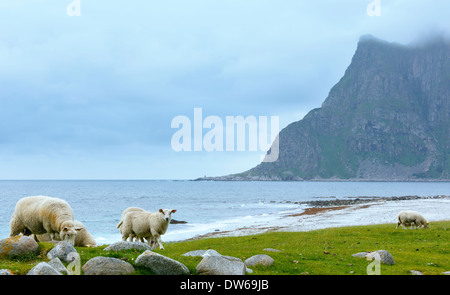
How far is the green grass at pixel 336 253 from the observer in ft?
52.5

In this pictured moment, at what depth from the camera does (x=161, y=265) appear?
1341 cm

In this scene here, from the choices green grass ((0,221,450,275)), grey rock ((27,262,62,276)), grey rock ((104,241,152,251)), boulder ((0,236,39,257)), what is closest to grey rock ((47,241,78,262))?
green grass ((0,221,450,275))

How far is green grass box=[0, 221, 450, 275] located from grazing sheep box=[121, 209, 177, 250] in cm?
146

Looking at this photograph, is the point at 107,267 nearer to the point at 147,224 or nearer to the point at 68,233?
the point at 68,233

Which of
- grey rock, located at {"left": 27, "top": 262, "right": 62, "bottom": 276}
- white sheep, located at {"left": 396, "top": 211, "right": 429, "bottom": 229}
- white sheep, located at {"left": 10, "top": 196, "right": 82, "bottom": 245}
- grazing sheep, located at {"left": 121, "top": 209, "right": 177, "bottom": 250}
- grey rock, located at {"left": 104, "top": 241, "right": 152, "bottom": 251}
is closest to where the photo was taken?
grey rock, located at {"left": 27, "top": 262, "right": 62, "bottom": 276}

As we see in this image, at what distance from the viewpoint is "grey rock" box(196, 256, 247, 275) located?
13.4 meters

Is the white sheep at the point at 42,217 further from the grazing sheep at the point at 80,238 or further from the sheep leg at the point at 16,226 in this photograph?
the grazing sheep at the point at 80,238

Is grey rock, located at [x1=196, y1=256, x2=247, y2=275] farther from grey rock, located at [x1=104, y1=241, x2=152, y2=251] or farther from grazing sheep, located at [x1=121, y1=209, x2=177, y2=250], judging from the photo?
Result: grazing sheep, located at [x1=121, y1=209, x2=177, y2=250]

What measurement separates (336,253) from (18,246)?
17043 millimetres

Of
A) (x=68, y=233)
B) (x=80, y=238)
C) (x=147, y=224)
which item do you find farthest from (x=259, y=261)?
(x=80, y=238)

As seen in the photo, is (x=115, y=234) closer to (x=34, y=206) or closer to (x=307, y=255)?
(x=34, y=206)
